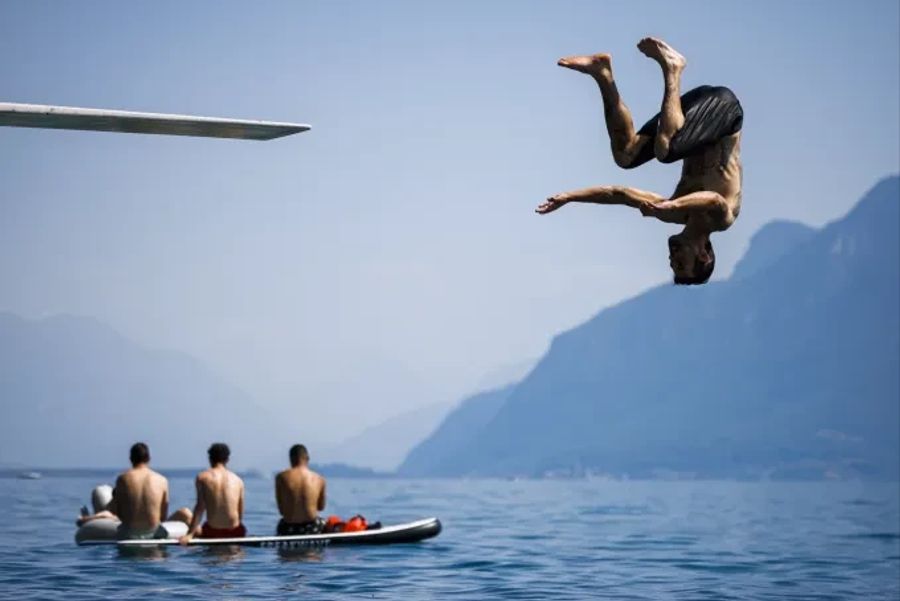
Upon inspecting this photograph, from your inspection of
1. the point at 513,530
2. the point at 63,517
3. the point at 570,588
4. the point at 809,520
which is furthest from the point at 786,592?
the point at 809,520

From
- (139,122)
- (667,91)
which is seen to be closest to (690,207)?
(667,91)

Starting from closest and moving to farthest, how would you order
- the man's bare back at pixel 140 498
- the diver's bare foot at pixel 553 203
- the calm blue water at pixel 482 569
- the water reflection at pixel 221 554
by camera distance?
the diver's bare foot at pixel 553 203
the calm blue water at pixel 482 569
the man's bare back at pixel 140 498
the water reflection at pixel 221 554

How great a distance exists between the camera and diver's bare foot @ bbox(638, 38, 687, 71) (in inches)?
362

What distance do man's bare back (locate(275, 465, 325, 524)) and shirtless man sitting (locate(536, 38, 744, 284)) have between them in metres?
15.7

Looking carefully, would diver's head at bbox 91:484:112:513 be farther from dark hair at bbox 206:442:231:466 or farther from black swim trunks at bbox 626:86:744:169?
black swim trunks at bbox 626:86:744:169

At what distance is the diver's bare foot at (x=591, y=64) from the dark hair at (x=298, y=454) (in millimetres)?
15452

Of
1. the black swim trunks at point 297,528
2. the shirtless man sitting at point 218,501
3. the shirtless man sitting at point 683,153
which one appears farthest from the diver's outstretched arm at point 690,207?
the black swim trunks at point 297,528

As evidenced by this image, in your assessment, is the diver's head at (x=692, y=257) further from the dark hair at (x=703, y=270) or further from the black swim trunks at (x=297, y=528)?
the black swim trunks at (x=297, y=528)

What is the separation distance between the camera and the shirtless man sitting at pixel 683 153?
898 cm

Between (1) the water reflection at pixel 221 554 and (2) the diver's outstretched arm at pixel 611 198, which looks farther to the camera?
(1) the water reflection at pixel 221 554

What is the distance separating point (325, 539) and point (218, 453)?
402 centimetres

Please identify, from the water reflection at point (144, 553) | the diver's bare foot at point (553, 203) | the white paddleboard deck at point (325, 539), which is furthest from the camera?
the white paddleboard deck at point (325, 539)

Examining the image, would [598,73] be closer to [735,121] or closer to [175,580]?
[735,121]

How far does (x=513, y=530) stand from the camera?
42.0m
